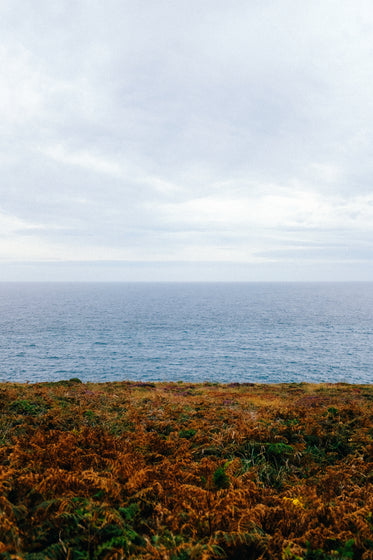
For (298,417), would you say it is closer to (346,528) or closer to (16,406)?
(346,528)

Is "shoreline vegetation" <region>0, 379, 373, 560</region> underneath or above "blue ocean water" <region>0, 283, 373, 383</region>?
above

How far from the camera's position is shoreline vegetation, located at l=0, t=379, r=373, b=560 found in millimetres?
4004

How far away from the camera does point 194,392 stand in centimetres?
3102

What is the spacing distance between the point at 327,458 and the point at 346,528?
3818 millimetres

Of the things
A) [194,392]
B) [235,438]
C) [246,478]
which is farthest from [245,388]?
[246,478]

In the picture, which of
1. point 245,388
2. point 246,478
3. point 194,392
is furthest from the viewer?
point 245,388

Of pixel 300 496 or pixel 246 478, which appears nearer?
pixel 300 496

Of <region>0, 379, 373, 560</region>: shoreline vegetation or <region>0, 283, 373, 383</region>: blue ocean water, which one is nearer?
<region>0, 379, 373, 560</region>: shoreline vegetation

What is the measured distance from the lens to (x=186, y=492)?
211 inches

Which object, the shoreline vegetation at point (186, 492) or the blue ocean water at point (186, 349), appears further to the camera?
the blue ocean water at point (186, 349)

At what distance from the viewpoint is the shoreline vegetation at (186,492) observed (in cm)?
400

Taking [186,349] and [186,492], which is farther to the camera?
[186,349]

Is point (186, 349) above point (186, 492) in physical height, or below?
below

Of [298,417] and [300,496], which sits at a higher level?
[300,496]
